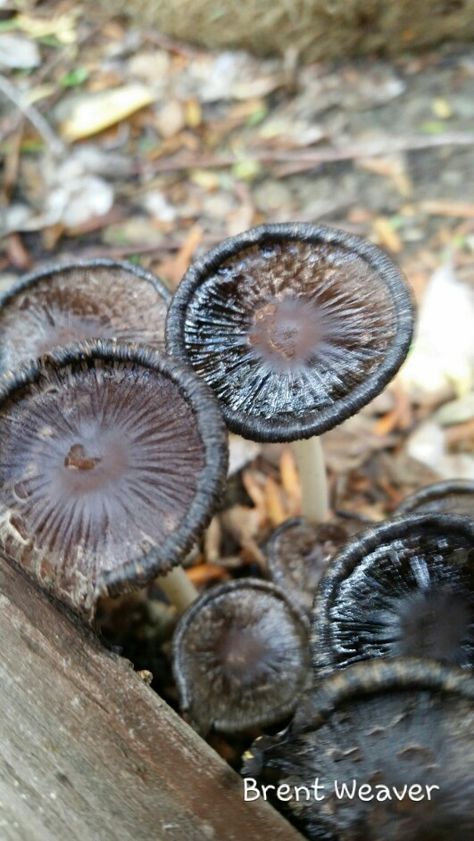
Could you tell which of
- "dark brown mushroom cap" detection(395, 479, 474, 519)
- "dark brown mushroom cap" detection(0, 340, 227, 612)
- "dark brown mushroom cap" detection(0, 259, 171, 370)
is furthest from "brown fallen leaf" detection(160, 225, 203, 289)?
"dark brown mushroom cap" detection(0, 340, 227, 612)

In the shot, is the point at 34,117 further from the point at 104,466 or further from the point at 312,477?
the point at 104,466

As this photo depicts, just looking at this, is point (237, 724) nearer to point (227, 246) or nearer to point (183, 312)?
point (183, 312)

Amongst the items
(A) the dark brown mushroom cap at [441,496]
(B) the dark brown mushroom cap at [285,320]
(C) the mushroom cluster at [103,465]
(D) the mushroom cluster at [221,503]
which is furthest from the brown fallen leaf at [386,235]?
(C) the mushroom cluster at [103,465]

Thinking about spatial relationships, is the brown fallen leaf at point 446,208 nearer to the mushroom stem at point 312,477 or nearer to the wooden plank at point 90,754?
the mushroom stem at point 312,477

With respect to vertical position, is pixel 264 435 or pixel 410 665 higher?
pixel 264 435

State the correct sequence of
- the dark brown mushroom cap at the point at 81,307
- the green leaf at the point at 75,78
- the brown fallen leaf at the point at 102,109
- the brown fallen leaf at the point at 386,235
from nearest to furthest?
1. the dark brown mushroom cap at the point at 81,307
2. the brown fallen leaf at the point at 386,235
3. the brown fallen leaf at the point at 102,109
4. the green leaf at the point at 75,78

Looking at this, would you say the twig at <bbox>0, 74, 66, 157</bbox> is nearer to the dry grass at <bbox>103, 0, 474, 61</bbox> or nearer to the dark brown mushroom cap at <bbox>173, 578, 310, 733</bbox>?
the dry grass at <bbox>103, 0, 474, 61</bbox>

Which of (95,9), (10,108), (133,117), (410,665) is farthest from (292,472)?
(95,9)
